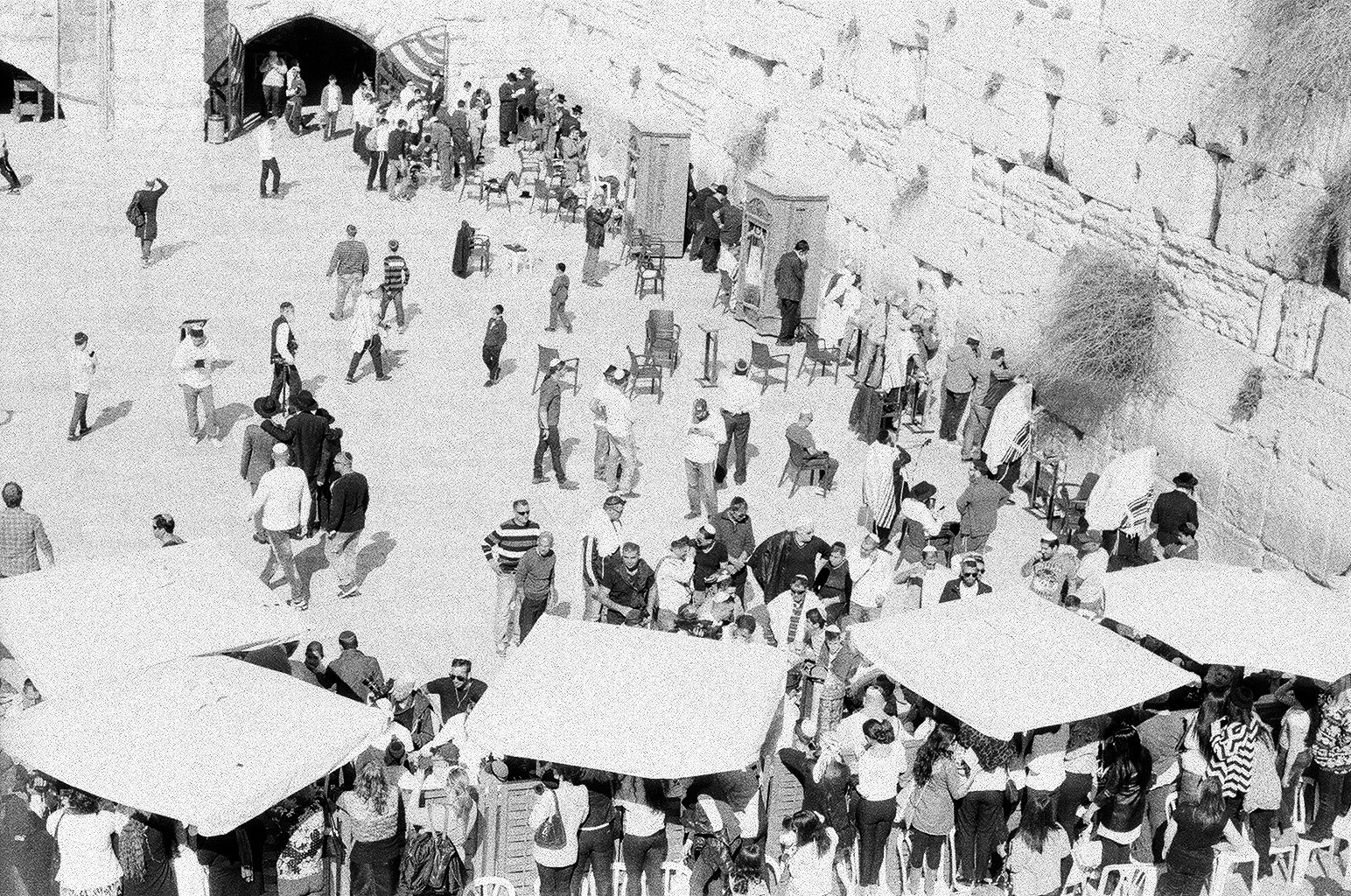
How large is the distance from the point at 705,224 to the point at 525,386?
5.47m

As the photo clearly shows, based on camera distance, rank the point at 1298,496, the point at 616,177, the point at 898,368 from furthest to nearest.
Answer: the point at 616,177 < the point at 898,368 < the point at 1298,496

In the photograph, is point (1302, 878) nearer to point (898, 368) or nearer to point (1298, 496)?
point (1298, 496)

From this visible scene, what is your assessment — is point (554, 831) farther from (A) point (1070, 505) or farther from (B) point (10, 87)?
(B) point (10, 87)

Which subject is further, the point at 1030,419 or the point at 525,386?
the point at 525,386

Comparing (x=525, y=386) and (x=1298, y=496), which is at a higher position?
(x=1298, y=496)

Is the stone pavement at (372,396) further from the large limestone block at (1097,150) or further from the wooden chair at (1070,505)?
the large limestone block at (1097,150)

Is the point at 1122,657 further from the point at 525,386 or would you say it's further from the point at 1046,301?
the point at 525,386

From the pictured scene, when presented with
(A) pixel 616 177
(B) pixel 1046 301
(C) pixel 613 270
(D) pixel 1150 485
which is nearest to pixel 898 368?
(B) pixel 1046 301

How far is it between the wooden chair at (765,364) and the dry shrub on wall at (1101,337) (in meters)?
3.22

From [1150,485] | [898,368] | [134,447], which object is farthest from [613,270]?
[1150,485]

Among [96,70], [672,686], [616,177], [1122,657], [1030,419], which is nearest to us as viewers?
[672,686]

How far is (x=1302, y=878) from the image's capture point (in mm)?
10305

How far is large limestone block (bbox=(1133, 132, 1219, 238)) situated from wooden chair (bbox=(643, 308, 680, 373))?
16.2ft

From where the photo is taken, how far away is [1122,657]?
10.3 meters
